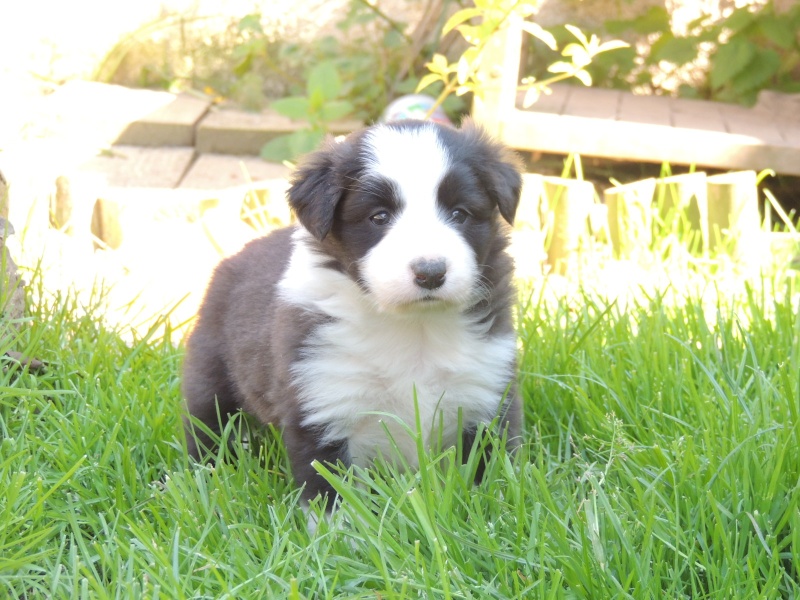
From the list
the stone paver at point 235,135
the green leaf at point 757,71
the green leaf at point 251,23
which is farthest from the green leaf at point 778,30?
the green leaf at point 251,23

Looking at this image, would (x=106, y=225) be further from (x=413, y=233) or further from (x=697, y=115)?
(x=697, y=115)

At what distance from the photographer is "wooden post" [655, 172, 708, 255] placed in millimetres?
4773

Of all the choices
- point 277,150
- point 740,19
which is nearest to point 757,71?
point 740,19

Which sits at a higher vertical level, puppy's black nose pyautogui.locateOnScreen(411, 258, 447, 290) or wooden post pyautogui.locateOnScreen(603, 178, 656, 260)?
puppy's black nose pyautogui.locateOnScreen(411, 258, 447, 290)

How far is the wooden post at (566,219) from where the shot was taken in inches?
190

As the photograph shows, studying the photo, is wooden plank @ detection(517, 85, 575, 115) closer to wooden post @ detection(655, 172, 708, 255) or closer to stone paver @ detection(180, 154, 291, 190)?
wooden post @ detection(655, 172, 708, 255)

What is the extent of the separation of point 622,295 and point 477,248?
5.96 ft

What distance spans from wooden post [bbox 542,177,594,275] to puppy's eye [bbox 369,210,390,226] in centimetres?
241

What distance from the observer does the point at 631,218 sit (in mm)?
4805

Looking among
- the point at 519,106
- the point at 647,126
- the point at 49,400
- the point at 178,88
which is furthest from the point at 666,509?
the point at 178,88

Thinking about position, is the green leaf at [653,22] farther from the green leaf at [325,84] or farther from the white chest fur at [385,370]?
the white chest fur at [385,370]

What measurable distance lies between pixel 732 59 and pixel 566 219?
2045 mm

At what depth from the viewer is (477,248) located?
2578 millimetres

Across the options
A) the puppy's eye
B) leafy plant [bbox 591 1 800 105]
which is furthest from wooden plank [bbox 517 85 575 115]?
the puppy's eye
